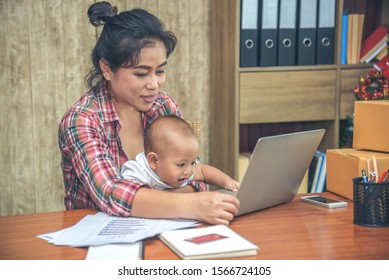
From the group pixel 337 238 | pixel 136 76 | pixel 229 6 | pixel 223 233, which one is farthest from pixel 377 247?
pixel 229 6

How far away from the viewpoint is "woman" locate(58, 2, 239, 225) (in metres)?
1.41

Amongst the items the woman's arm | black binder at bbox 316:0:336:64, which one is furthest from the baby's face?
Answer: black binder at bbox 316:0:336:64

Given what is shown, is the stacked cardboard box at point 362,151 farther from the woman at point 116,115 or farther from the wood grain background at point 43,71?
the wood grain background at point 43,71

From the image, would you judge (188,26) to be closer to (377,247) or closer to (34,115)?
(34,115)

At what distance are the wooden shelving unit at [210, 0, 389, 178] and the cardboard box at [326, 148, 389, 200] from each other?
3.91 feet

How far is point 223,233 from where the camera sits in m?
1.22

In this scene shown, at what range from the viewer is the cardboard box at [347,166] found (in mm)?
1571

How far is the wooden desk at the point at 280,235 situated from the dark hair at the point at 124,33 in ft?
1.51

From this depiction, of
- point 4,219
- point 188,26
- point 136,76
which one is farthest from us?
point 188,26

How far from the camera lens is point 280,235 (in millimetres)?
1272

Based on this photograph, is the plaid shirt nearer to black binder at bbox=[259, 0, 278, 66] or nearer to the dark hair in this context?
the dark hair

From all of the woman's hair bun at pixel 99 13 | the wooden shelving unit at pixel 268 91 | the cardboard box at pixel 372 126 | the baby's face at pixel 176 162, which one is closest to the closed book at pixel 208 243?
the baby's face at pixel 176 162
